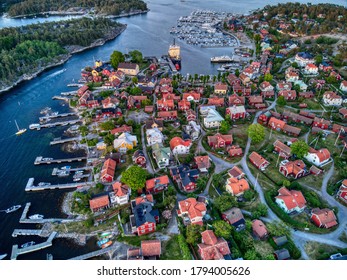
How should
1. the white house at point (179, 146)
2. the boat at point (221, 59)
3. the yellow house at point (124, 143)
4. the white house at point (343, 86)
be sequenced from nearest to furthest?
the white house at point (179, 146)
the yellow house at point (124, 143)
the white house at point (343, 86)
the boat at point (221, 59)

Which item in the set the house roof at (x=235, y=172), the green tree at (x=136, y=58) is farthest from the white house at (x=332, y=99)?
the green tree at (x=136, y=58)

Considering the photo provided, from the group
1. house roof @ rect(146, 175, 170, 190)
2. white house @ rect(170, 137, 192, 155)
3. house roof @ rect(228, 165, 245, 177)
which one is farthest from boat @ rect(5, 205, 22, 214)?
house roof @ rect(228, 165, 245, 177)

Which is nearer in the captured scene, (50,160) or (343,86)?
(50,160)

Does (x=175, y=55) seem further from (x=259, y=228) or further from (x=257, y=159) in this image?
(x=259, y=228)

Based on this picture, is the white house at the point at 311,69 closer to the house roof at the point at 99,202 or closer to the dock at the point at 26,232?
the house roof at the point at 99,202

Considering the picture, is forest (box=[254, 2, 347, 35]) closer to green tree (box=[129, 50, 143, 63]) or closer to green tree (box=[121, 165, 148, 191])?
green tree (box=[129, 50, 143, 63])

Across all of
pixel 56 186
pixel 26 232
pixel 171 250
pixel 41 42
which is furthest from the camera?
pixel 41 42

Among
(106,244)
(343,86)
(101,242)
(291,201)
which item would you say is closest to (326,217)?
(291,201)
